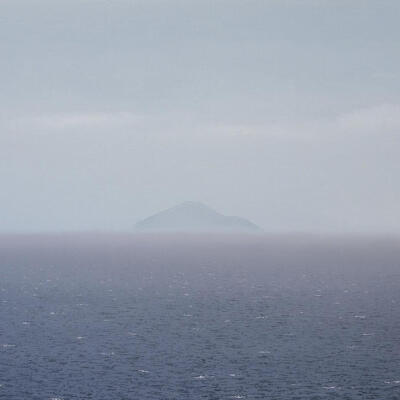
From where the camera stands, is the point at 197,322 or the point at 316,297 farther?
the point at 316,297

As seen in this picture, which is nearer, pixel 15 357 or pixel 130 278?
pixel 15 357

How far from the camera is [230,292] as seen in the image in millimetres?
137875

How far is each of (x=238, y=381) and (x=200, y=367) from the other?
647cm

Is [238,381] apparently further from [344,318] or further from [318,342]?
[344,318]

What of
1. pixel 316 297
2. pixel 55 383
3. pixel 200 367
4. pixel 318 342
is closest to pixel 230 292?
pixel 316 297

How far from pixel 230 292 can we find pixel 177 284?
20792 mm

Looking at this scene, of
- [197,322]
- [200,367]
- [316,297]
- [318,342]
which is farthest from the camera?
[316,297]

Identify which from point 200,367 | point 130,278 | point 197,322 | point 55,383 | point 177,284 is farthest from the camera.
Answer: point 130,278

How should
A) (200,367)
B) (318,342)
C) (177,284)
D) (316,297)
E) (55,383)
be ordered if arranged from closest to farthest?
1. (55,383)
2. (200,367)
3. (318,342)
4. (316,297)
5. (177,284)

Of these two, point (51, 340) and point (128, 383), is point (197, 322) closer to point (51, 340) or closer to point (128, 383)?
point (51, 340)

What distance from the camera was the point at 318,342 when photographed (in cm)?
8344

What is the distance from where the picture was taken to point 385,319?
99.1m

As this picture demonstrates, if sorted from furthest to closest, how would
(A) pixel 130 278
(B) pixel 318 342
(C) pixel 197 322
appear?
(A) pixel 130 278
(C) pixel 197 322
(B) pixel 318 342

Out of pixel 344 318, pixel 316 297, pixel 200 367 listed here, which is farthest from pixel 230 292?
pixel 200 367
